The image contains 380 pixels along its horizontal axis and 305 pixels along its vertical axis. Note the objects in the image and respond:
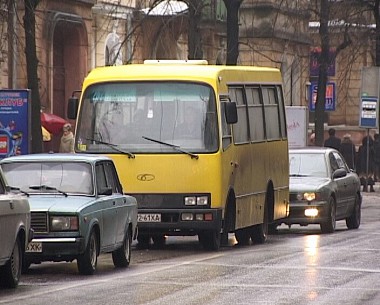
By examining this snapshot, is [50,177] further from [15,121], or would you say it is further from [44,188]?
[15,121]

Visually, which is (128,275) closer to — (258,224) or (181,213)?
(181,213)

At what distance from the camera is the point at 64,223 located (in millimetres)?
17688

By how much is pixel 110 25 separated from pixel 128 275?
98.9 feet

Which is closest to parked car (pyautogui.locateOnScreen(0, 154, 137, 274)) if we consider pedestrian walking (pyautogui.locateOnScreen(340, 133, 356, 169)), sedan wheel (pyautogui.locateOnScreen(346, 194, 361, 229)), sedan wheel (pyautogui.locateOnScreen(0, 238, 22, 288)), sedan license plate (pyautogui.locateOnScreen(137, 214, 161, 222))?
sedan wheel (pyautogui.locateOnScreen(0, 238, 22, 288))

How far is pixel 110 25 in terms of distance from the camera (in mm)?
47594

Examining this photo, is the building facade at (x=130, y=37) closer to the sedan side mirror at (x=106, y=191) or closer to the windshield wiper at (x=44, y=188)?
the sedan side mirror at (x=106, y=191)

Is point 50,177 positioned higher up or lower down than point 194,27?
lower down

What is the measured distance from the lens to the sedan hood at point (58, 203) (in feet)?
58.2

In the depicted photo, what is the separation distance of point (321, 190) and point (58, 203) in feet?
34.1

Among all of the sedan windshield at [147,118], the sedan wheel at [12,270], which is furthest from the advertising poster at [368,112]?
the sedan wheel at [12,270]

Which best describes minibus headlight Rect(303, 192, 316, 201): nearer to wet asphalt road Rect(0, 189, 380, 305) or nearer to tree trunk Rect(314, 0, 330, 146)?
wet asphalt road Rect(0, 189, 380, 305)

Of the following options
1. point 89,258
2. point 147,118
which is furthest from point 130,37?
point 89,258

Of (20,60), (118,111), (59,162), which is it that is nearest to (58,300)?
(59,162)

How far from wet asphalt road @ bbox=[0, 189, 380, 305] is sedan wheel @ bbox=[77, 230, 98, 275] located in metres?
0.17
